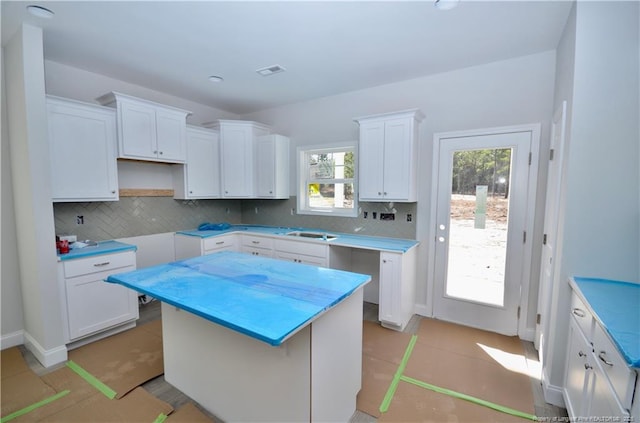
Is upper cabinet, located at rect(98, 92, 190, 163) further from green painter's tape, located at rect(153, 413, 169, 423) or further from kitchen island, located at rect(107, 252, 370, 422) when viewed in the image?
green painter's tape, located at rect(153, 413, 169, 423)

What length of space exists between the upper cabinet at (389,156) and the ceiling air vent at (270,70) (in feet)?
3.32

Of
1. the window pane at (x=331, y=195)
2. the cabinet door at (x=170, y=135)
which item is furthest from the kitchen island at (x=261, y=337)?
the window pane at (x=331, y=195)

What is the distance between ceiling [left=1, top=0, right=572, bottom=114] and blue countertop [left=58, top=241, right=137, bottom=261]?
1881 millimetres

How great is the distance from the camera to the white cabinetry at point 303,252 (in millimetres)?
3383

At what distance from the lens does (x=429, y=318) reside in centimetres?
332

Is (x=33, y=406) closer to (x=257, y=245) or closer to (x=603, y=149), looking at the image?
(x=257, y=245)

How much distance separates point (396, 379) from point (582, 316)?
1318 millimetres

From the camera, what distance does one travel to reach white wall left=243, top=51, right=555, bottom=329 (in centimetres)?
270

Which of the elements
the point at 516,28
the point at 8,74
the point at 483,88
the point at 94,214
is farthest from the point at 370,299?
the point at 8,74

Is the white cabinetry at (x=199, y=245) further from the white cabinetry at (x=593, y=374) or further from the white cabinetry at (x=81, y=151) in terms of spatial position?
the white cabinetry at (x=593, y=374)

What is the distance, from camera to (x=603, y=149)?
5.74 ft

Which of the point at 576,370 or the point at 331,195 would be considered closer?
the point at 576,370

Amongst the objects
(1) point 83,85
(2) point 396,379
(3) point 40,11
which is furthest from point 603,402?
(1) point 83,85

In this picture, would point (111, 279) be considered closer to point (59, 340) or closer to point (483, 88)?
point (59, 340)
